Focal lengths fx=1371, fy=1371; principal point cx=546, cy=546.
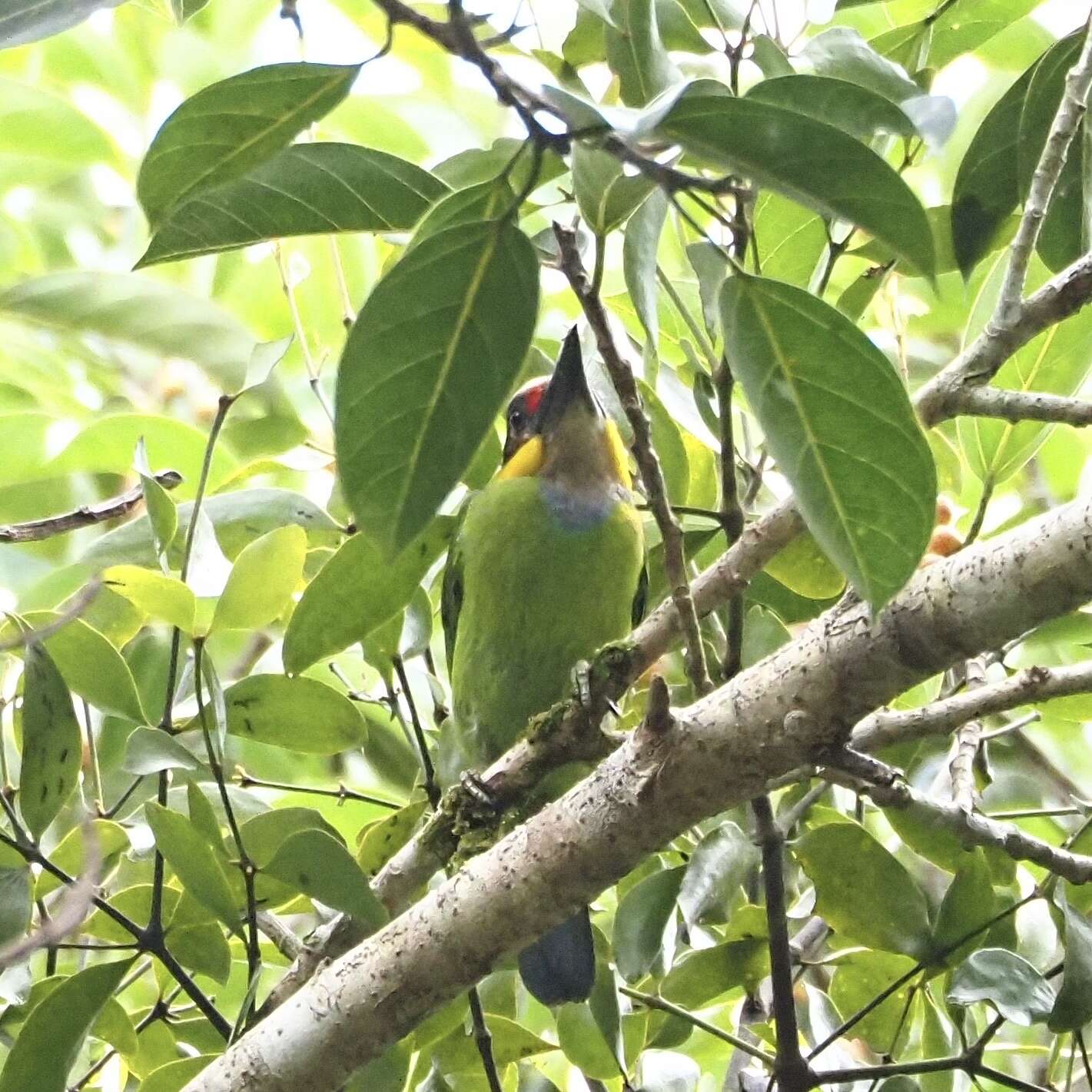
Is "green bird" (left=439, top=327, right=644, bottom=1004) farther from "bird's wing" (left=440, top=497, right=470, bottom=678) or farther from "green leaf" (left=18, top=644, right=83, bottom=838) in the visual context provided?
"green leaf" (left=18, top=644, right=83, bottom=838)

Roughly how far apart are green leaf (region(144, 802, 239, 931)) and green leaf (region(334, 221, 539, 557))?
1.29ft

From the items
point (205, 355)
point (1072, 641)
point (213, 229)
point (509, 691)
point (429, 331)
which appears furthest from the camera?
point (205, 355)

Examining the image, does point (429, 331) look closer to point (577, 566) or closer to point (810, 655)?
point (810, 655)

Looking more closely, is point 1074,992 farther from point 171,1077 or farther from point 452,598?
point 452,598

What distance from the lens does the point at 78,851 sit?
1304 mm

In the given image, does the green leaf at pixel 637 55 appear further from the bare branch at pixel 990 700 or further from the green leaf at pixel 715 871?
the green leaf at pixel 715 871

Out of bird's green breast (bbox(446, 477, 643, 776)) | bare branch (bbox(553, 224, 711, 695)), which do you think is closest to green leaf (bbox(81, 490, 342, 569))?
bird's green breast (bbox(446, 477, 643, 776))

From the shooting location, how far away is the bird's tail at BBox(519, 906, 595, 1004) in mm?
1274

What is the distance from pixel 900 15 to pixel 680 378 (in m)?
0.46

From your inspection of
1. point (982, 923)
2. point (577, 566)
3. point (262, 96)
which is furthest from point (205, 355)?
point (982, 923)

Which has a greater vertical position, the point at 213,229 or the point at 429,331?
the point at 213,229

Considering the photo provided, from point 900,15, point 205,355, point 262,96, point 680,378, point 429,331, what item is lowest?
point 429,331

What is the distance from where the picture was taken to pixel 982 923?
1137mm

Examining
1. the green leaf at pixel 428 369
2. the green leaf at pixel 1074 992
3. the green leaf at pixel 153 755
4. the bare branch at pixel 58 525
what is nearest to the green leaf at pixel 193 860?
the green leaf at pixel 153 755
